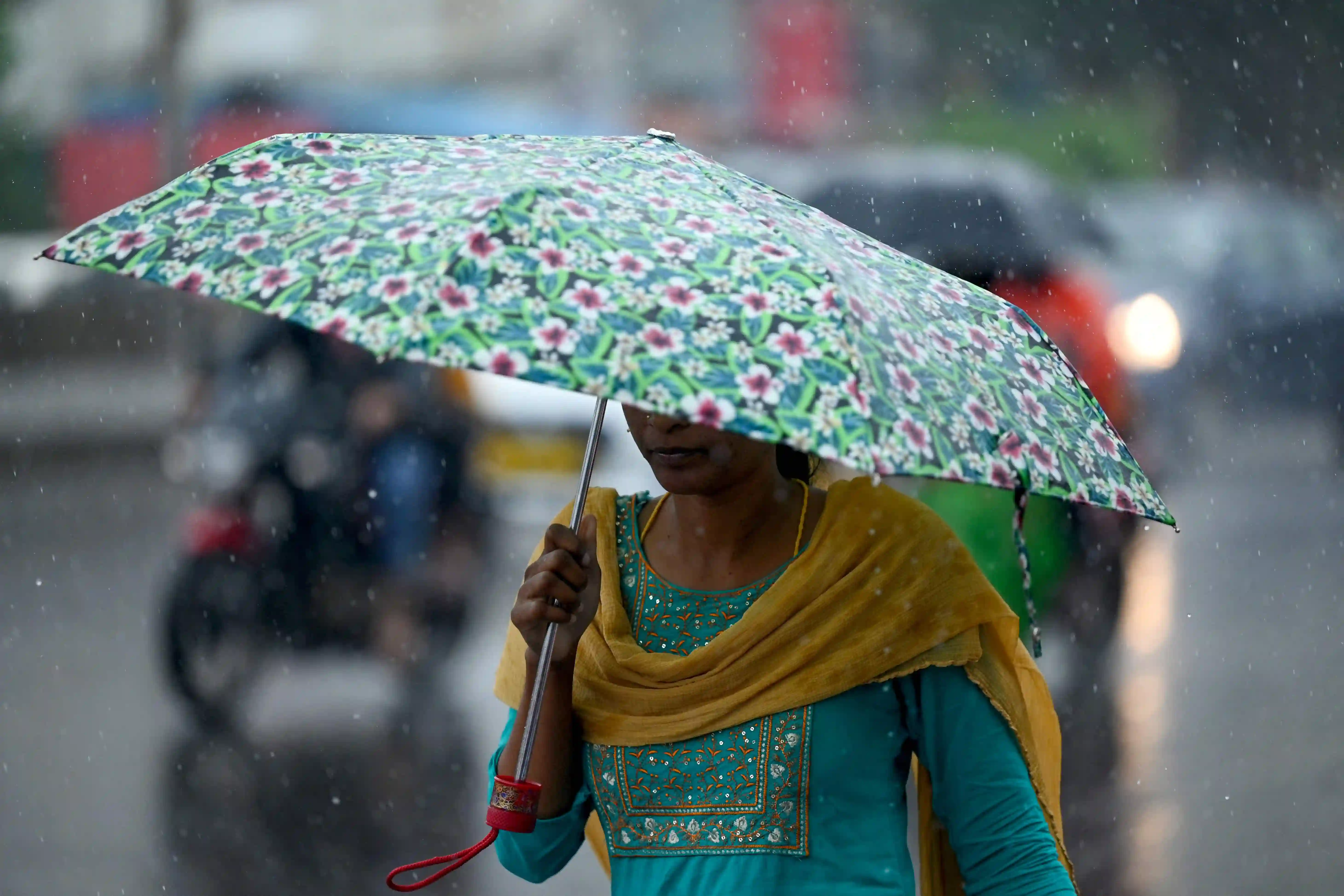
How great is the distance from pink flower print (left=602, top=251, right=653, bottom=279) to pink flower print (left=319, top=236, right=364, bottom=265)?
241 mm

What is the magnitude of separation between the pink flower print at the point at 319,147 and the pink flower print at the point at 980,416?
0.76 meters

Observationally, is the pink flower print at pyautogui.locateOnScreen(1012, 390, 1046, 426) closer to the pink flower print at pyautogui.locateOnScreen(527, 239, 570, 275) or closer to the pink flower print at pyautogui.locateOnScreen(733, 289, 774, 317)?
the pink flower print at pyautogui.locateOnScreen(733, 289, 774, 317)

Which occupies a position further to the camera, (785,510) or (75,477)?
(75,477)

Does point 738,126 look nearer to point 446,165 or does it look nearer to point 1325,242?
point 1325,242

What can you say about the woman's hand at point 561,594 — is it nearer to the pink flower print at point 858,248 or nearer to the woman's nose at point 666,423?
the woman's nose at point 666,423

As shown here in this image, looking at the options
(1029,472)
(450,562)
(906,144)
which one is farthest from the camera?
(906,144)

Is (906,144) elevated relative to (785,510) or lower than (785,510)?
elevated

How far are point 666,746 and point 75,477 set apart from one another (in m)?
13.7

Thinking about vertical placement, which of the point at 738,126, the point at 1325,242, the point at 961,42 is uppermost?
the point at 961,42

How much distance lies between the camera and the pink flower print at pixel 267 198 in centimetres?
182

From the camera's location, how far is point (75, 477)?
14.8m

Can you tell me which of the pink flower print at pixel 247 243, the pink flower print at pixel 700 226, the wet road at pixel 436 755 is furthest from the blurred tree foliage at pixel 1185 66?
the pink flower print at pixel 247 243

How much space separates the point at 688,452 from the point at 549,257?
0.43m

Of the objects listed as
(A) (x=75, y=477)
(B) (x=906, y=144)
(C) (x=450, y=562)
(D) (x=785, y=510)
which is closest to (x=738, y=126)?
(B) (x=906, y=144)
